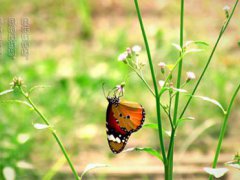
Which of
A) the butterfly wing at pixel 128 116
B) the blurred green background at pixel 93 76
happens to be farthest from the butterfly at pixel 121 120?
the blurred green background at pixel 93 76

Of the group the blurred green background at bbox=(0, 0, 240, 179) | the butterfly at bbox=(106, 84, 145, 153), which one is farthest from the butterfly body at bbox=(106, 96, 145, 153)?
the blurred green background at bbox=(0, 0, 240, 179)

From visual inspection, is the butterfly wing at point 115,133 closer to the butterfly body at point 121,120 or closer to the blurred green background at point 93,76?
the butterfly body at point 121,120

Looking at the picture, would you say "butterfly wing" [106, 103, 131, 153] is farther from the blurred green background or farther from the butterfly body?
the blurred green background

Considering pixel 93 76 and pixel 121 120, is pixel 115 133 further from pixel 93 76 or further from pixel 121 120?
→ pixel 93 76

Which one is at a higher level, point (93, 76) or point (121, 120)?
point (93, 76)

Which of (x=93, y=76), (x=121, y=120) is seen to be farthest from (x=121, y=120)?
(x=93, y=76)

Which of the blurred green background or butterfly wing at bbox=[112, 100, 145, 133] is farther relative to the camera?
the blurred green background

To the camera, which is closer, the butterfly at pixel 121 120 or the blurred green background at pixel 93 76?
the butterfly at pixel 121 120

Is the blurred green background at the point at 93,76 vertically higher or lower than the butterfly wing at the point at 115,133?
higher

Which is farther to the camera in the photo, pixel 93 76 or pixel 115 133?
pixel 93 76
